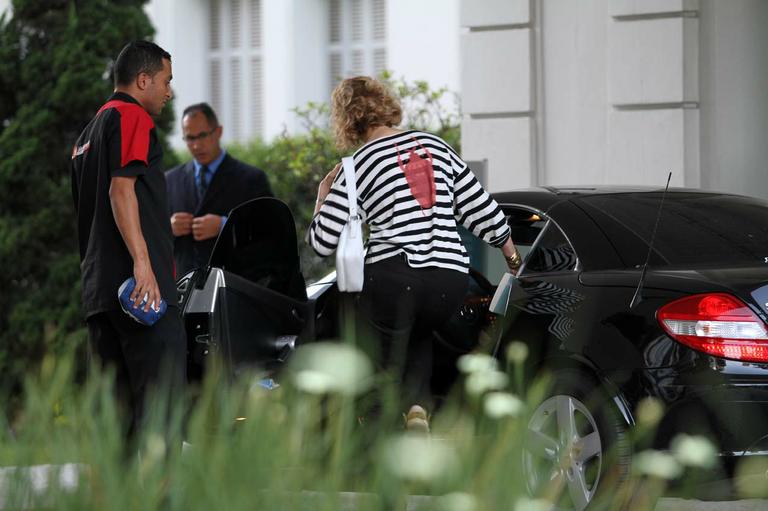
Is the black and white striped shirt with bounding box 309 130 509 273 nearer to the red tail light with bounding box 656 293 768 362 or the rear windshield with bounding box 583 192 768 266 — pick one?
the rear windshield with bounding box 583 192 768 266

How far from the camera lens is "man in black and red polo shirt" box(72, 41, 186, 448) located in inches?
192

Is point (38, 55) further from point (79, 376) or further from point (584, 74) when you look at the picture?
point (584, 74)

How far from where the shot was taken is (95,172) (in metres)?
5.01

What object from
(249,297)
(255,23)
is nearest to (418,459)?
(249,297)

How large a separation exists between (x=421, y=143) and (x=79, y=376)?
581 centimetres

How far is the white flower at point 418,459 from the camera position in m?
2.19

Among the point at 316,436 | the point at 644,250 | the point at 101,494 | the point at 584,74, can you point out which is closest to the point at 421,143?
the point at 644,250

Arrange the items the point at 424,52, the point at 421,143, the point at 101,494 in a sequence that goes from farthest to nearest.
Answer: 1. the point at 424,52
2. the point at 421,143
3. the point at 101,494

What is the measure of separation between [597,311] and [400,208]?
0.76 meters

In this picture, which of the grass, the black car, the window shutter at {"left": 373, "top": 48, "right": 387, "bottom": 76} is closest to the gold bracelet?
the black car

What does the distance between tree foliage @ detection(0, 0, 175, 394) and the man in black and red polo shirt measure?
17.0 ft

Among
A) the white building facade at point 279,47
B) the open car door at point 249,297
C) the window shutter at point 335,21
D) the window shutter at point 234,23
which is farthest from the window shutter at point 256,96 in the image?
the open car door at point 249,297

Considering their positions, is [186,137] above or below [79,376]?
above

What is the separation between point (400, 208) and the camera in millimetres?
5074
